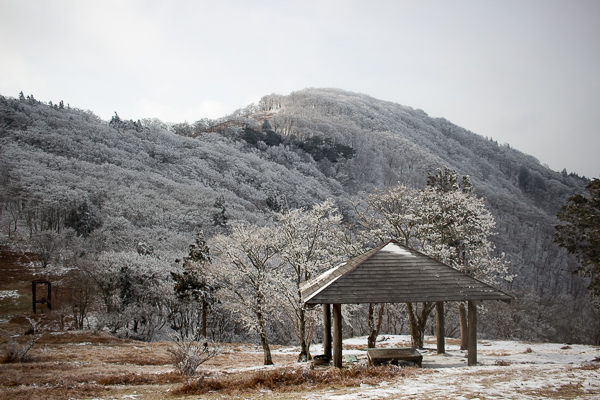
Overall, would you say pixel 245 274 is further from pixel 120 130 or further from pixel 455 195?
pixel 120 130

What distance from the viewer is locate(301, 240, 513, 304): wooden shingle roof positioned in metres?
10.7

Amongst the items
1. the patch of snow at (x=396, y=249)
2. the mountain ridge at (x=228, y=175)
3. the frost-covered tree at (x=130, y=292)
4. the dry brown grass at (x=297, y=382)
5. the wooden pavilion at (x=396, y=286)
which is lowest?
the frost-covered tree at (x=130, y=292)

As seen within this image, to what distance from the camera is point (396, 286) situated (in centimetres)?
1110

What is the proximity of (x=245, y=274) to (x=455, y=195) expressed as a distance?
13.6 metres

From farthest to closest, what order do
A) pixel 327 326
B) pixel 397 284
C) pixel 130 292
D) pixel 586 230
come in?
pixel 130 292, pixel 586 230, pixel 327 326, pixel 397 284

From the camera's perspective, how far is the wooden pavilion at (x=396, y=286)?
1068 centimetres

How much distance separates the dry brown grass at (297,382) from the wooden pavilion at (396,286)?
2.03 meters

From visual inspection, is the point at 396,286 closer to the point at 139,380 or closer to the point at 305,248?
the point at 305,248

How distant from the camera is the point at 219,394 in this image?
780 centimetres

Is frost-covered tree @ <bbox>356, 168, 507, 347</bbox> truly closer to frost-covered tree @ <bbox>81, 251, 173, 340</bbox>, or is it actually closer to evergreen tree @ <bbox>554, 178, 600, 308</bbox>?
evergreen tree @ <bbox>554, 178, 600, 308</bbox>

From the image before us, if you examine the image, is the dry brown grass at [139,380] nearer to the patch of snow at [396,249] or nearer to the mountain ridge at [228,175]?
the patch of snow at [396,249]

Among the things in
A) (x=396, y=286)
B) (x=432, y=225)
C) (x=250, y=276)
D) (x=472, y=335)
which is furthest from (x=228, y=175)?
(x=472, y=335)

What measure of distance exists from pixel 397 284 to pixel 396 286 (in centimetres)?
11

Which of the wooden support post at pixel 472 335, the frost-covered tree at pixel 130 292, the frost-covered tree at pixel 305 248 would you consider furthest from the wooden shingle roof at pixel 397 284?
the frost-covered tree at pixel 130 292
